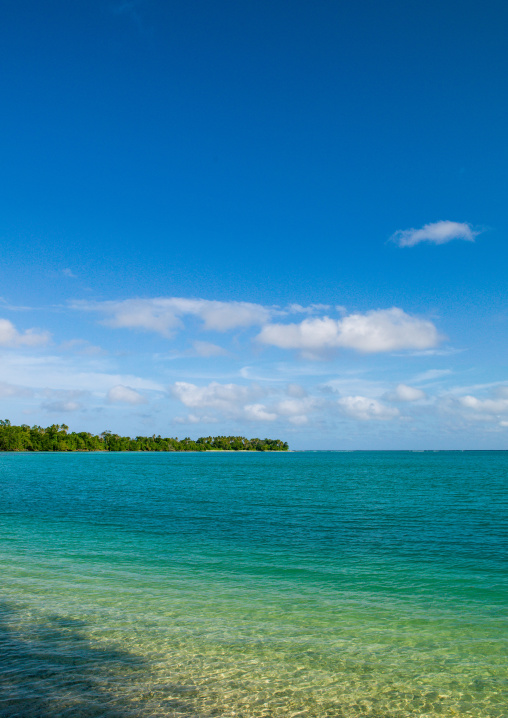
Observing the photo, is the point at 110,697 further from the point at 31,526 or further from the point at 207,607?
the point at 31,526

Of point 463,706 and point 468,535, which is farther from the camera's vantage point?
point 468,535

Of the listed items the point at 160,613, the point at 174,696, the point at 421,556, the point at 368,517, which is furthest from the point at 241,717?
the point at 368,517

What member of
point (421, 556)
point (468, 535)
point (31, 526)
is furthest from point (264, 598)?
point (31, 526)

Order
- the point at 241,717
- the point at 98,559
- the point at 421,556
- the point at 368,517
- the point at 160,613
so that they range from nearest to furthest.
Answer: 1. the point at 241,717
2. the point at 160,613
3. the point at 98,559
4. the point at 421,556
5. the point at 368,517

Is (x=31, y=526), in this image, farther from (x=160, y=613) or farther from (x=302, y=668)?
(x=302, y=668)

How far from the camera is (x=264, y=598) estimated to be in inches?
695

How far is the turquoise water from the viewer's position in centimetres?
991

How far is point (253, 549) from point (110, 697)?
18.2m

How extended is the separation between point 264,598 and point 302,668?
643 centimetres

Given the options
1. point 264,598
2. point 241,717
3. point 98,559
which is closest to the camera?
point 241,717

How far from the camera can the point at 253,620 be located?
15.1 metres

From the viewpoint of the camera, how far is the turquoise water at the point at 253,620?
9.91 meters

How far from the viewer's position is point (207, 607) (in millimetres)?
16359

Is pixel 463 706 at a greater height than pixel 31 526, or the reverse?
pixel 463 706
